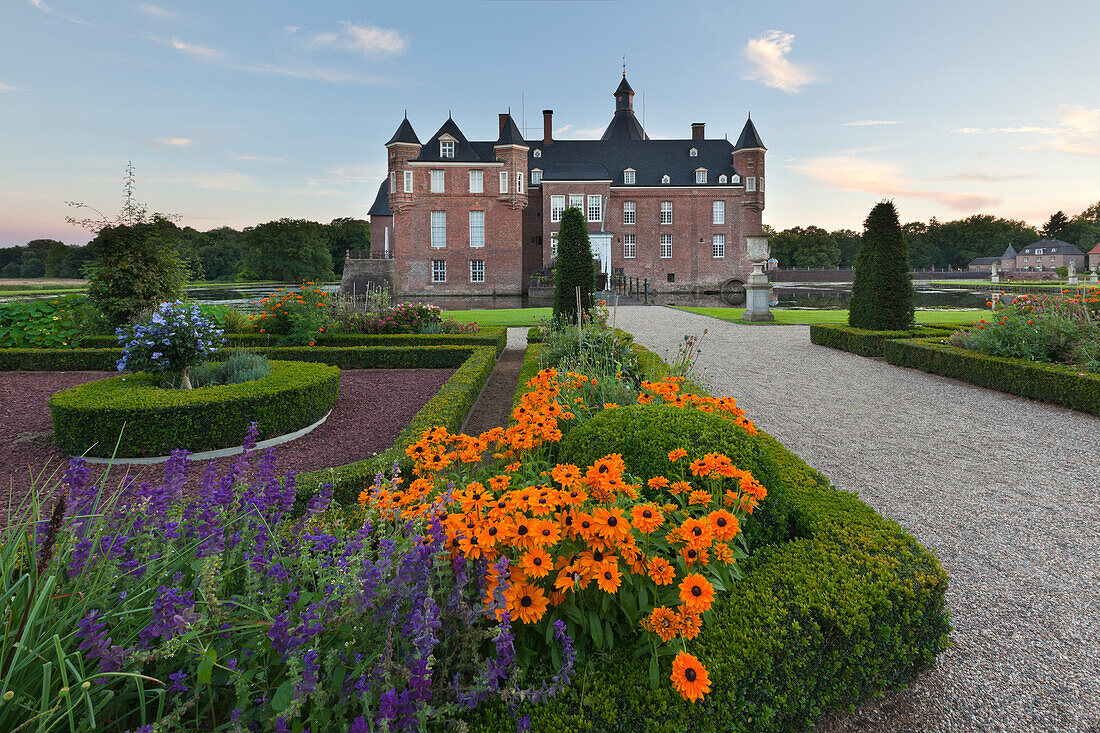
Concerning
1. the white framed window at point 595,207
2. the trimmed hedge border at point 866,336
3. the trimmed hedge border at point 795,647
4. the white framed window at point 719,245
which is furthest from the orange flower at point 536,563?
the white framed window at point 719,245

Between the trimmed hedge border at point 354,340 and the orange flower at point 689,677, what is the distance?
28.1ft

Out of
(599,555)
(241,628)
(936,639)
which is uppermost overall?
(599,555)

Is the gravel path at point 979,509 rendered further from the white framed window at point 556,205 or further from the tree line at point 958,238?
the tree line at point 958,238

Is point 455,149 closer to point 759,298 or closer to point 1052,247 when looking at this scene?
point 759,298

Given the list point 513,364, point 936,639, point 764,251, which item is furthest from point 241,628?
point 764,251

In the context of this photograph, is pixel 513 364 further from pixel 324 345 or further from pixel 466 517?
pixel 466 517

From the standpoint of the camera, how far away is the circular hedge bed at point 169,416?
4.92 meters

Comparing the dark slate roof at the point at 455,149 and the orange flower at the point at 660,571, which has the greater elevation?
the dark slate roof at the point at 455,149

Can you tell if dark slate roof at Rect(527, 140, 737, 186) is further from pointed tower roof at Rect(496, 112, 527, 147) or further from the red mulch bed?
the red mulch bed

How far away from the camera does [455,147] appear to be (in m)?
36.7

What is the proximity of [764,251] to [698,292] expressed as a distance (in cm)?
2386

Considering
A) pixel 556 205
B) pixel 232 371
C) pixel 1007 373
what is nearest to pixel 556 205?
pixel 556 205

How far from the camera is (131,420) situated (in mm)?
4910

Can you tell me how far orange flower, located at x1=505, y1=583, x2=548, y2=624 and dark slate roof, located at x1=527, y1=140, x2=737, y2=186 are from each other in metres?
40.3
